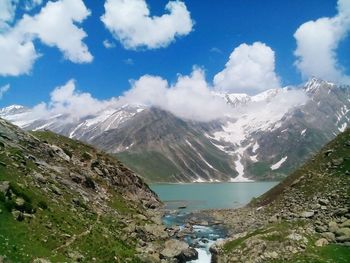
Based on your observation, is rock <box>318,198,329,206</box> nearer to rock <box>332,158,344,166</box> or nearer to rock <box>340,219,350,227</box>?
rock <box>340,219,350,227</box>

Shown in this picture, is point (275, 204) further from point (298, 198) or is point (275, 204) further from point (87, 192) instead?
point (87, 192)

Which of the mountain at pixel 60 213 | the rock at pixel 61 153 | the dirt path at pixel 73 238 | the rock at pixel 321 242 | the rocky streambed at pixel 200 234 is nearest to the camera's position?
the mountain at pixel 60 213

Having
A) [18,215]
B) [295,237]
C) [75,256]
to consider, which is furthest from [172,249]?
[18,215]

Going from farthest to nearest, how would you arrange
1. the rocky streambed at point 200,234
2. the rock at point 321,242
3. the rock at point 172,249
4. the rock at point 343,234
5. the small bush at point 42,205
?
the rocky streambed at point 200,234
the rock at point 172,249
the rock at point 321,242
the rock at point 343,234
the small bush at point 42,205

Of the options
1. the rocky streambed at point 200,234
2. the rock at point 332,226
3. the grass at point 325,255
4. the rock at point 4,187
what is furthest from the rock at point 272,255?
the rock at point 4,187

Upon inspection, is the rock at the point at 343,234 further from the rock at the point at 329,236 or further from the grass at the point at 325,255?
→ the grass at the point at 325,255

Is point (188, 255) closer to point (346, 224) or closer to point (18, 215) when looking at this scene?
point (346, 224)

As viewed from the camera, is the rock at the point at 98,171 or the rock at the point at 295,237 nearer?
the rock at the point at 295,237
